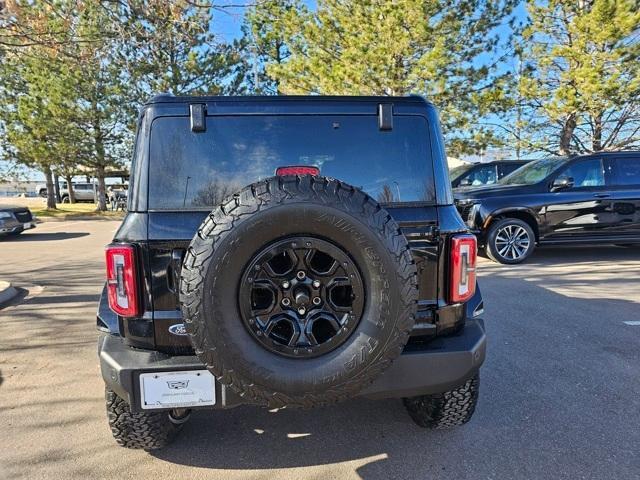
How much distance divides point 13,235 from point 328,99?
1218 centimetres

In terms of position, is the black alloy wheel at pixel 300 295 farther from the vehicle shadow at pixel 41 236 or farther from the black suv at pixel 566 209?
the vehicle shadow at pixel 41 236

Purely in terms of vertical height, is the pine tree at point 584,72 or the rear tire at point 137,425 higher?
the pine tree at point 584,72

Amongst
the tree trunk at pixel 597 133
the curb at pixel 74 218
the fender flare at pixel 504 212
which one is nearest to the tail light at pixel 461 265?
the fender flare at pixel 504 212

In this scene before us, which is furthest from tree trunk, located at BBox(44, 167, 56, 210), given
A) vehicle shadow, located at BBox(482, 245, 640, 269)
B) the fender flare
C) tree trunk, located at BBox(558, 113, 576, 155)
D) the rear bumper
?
tree trunk, located at BBox(558, 113, 576, 155)

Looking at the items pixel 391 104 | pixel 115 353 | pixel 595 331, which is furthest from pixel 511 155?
pixel 115 353

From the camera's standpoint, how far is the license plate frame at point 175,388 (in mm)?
1915

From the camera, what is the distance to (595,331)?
13.7ft

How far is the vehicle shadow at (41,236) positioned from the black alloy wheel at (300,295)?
12.0 metres

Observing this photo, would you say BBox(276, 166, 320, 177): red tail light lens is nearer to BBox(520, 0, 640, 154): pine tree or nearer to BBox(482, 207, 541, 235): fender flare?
BBox(482, 207, 541, 235): fender flare

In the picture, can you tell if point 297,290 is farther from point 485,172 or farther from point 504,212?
point 485,172

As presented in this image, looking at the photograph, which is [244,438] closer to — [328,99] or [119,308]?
[119,308]

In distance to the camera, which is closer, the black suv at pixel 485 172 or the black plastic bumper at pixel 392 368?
the black plastic bumper at pixel 392 368

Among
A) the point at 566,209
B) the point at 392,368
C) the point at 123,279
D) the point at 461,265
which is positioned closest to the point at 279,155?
the point at 123,279

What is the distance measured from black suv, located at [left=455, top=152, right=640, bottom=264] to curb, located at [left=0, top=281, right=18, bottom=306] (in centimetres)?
690
